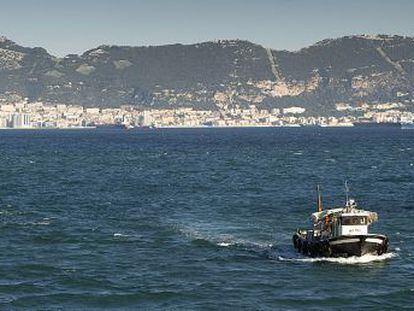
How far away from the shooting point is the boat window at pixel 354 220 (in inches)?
2547

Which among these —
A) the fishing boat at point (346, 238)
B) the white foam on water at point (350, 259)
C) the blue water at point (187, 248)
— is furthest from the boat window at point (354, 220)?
the blue water at point (187, 248)

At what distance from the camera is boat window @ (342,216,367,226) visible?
64688 mm

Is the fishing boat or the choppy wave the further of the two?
the choppy wave

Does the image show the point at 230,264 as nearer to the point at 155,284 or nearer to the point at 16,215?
the point at 155,284

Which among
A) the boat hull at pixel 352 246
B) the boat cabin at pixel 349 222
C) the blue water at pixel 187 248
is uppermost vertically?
the boat cabin at pixel 349 222

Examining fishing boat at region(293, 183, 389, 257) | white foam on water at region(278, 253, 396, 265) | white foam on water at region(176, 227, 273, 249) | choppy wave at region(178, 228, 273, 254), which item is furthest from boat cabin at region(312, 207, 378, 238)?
white foam on water at region(176, 227, 273, 249)

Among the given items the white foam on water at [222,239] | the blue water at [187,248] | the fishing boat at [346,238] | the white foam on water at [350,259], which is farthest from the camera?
the white foam on water at [222,239]

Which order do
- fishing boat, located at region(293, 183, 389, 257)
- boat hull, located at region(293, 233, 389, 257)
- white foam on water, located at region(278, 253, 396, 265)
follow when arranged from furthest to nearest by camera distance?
fishing boat, located at region(293, 183, 389, 257), boat hull, located at region(293, 233, 389, 257), white foam on water, located at region(278, 253, 396, 265)

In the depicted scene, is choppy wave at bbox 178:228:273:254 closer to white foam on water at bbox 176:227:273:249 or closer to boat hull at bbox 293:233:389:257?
white foam on water at bbox 176:227:273:249

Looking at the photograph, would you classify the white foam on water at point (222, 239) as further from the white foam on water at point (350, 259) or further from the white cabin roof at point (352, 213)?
the white foam on water at point (350, 259)

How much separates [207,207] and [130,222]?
16.3 m

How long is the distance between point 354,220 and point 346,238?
1.94m

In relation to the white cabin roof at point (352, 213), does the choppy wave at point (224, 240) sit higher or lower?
lower

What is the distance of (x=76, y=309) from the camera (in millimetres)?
50500
